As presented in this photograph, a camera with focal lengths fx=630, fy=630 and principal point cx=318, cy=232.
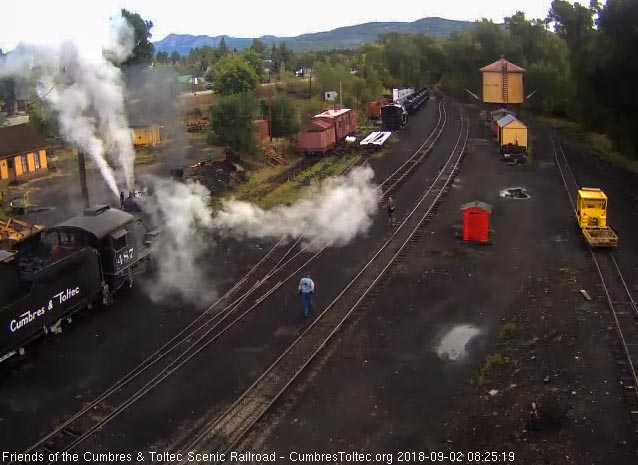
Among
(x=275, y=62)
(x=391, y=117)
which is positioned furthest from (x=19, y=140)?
(x=275, y=62)

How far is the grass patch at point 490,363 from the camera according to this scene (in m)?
13.3

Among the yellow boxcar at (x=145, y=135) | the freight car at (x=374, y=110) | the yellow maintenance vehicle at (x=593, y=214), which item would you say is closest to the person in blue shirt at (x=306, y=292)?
the yellow maintenance vehicle at (x=593, y=214)

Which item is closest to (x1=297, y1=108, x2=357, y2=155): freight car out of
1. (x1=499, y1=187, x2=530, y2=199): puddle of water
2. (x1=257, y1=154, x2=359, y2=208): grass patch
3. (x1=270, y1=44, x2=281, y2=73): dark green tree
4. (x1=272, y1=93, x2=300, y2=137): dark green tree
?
(x1=257, y1=154, x2=359, y2=208): grass patch

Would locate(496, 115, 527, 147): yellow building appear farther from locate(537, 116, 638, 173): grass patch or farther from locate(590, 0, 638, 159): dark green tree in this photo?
locate(590, 0, 638, 159): dark green tree

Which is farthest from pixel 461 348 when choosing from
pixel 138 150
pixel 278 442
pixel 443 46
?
pixel 443 46

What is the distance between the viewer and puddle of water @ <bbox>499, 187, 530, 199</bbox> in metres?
30.9

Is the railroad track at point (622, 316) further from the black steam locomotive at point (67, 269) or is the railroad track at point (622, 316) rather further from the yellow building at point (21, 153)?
the yellow building at point (21, 153)

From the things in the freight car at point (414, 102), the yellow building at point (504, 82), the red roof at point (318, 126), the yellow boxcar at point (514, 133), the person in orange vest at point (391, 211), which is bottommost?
the person in orange vest at point (391, 211)

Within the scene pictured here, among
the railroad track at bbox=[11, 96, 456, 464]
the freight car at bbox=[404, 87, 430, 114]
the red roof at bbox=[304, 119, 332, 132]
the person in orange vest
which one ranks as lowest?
the railroad track at bbox=[11, 96, 456, 464]

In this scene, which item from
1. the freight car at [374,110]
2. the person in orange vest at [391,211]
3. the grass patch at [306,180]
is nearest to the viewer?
the person in orange vest at [391,211]

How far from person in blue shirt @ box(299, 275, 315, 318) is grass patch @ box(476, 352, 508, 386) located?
4.79 metres

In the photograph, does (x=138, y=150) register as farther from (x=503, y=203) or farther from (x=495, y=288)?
(x=495, y=288)

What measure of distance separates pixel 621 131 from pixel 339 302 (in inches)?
1101

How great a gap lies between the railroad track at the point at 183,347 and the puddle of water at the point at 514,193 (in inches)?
498
